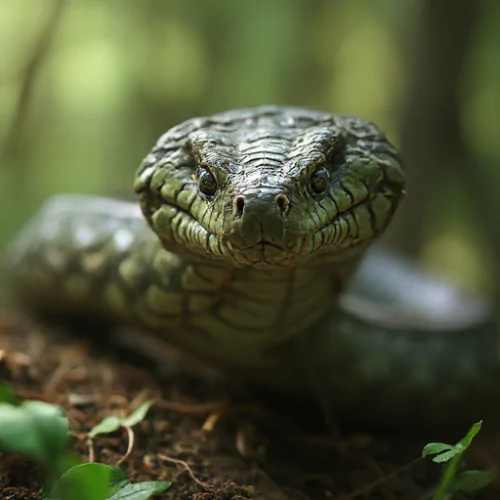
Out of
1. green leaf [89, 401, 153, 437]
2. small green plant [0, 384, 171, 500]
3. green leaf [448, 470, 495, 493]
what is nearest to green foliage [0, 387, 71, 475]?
small green plant [0, 384, 171, 500]

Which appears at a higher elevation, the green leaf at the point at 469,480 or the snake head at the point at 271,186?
the snake head at the point at 271,186

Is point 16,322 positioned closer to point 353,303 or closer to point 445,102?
point 353,303

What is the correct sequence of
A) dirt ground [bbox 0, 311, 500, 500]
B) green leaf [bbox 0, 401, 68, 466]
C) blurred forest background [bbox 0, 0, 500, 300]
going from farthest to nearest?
blurred forest background [bbox 0, 0, 500, 300] < dirt ground [bbox 0, 311, 500, 500] < green leaf [bbox 0, 401, 68, 466]

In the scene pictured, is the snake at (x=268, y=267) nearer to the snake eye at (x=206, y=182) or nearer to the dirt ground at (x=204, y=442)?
the snake eye at (x=206, y=182)

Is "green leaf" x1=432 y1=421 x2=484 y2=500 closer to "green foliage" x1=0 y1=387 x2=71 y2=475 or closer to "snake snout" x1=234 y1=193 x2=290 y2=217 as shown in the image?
"snake snout" x1=234 y1=193 x2=290 y2=217

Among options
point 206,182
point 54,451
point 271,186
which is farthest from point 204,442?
point 271,186

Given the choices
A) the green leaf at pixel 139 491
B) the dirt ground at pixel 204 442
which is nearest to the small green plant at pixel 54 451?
the green leaf at pixel 139 491

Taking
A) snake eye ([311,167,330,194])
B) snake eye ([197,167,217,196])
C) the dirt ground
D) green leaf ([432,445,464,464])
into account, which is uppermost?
snake eye ([311,167,330,194])
